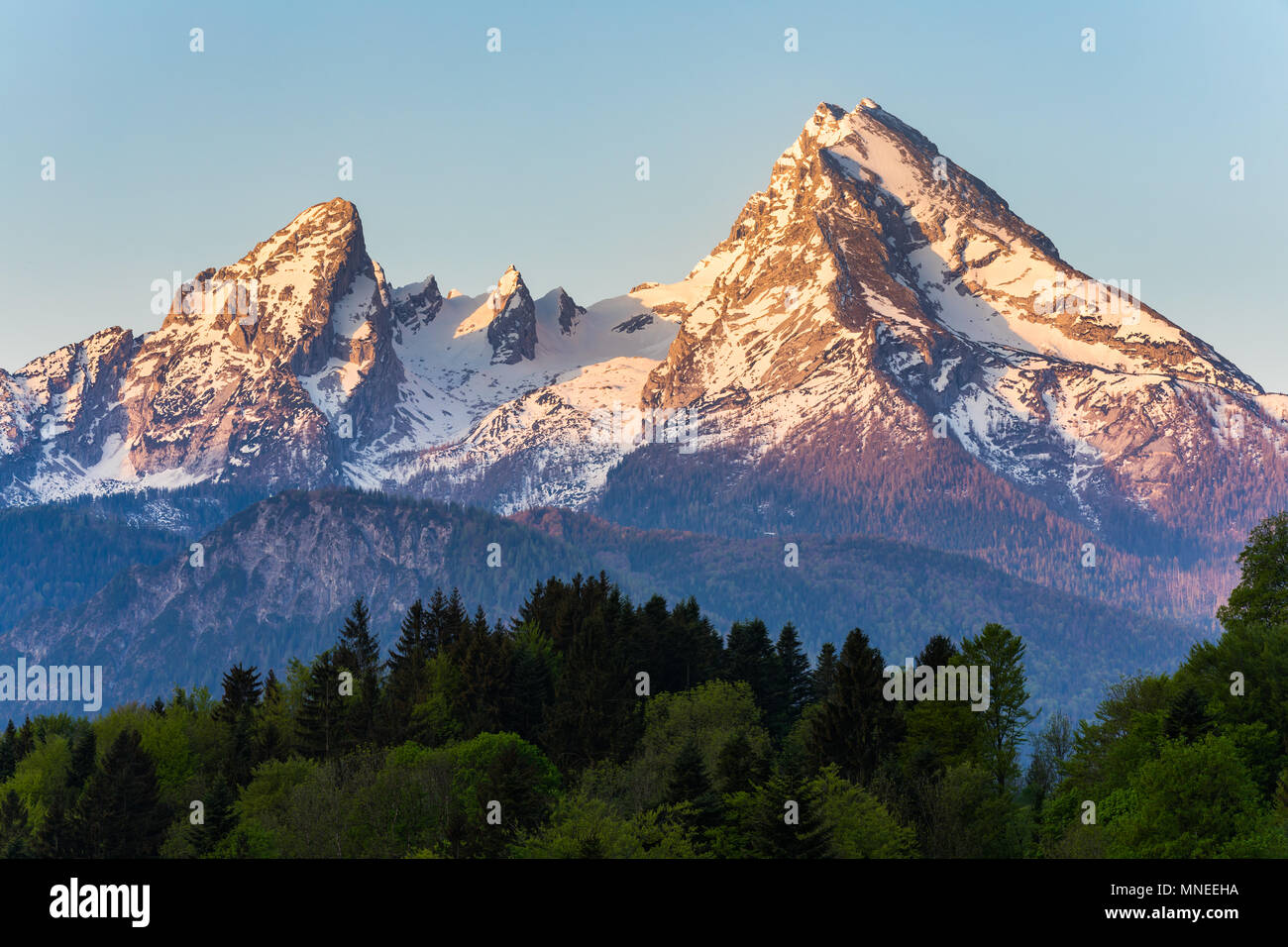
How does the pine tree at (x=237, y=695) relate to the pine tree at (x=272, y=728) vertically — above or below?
above

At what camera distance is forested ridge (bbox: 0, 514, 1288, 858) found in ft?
281

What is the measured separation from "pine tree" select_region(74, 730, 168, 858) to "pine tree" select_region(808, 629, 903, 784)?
148 ft

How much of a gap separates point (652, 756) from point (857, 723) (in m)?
13.8

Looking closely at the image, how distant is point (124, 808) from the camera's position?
115 metres

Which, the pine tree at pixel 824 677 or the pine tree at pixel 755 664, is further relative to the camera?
the pine tree at pixel 824 677

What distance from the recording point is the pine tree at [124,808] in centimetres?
11300

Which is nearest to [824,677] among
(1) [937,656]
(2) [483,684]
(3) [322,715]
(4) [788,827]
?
(1) [937,656]

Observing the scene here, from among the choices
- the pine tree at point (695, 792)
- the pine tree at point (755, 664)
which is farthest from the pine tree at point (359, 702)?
the pine tree at point (695, 792)

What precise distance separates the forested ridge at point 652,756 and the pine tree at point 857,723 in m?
0.17

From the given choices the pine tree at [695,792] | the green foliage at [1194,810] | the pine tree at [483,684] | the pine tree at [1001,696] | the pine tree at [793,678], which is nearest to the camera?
the green foliage at [1194,810]

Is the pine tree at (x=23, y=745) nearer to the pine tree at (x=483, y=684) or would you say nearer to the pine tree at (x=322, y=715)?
the pine tree at (x=322, y=715)

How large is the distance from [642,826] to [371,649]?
7391 cm

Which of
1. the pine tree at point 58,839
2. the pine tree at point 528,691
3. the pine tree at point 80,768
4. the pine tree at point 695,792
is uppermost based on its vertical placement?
the pine tree at point 528,691
